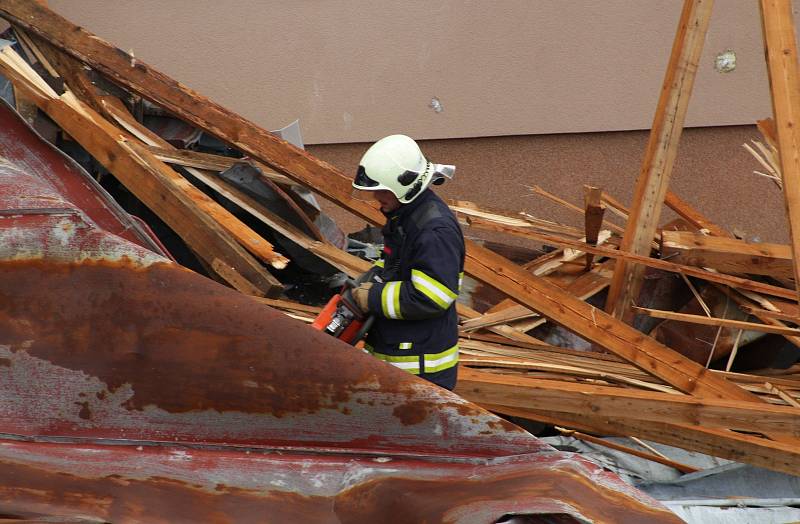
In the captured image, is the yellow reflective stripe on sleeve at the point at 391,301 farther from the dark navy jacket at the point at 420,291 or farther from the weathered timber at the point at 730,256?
the weathered timber at the point at 730,256

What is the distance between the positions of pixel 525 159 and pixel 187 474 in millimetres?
5322

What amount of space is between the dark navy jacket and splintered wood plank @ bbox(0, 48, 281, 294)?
1.11 meters

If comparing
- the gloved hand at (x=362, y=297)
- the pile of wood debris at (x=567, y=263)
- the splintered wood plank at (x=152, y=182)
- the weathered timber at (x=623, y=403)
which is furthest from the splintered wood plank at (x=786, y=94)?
the splintered wood plank at (x=152, y=182)

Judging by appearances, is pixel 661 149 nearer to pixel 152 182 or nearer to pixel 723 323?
pixel 723 323

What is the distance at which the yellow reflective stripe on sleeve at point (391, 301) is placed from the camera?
3049 millimetres

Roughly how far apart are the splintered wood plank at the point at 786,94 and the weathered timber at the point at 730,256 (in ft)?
4.15

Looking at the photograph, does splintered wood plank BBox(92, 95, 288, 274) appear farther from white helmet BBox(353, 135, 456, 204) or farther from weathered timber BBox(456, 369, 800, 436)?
weathered timber BBox(456, 369, 800, 436)

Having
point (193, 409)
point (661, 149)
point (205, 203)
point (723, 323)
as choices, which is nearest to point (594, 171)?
point (661, 149)

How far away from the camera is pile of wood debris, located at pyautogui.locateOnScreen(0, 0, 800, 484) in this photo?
379cm

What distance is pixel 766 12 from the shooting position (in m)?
3.68

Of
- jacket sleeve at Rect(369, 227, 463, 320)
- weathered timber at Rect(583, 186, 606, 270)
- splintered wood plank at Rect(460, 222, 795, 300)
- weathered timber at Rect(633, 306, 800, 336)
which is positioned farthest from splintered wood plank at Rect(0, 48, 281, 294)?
weathered timber at Rect(633, 306, 800, 336)

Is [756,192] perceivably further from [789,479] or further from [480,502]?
[480,502]

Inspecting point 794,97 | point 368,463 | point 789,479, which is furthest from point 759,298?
point 368,463

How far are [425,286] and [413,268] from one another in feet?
0.30
